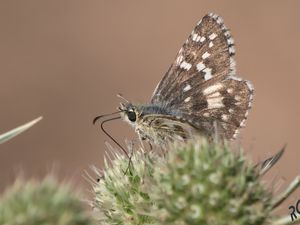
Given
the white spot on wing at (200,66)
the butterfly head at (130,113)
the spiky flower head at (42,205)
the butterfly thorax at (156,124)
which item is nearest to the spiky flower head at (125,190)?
the butterfly thorax at (156,124)

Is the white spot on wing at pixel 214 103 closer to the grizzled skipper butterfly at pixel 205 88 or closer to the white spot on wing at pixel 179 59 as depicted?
the grizzled skipper butterfly at pixel 205 88

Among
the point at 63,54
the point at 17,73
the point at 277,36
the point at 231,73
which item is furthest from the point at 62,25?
the point at 231,73

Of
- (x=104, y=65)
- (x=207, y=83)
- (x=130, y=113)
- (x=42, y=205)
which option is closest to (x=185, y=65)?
(x=207, y=83)

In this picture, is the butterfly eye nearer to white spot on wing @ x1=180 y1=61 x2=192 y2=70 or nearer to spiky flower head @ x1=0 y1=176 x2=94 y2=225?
white spot on wing @ x1=180 y1=61 x2=192 y2=70

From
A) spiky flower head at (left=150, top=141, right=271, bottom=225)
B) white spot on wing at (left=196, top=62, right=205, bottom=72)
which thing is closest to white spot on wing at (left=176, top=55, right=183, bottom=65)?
white spot on wing at (left=196, top=62, right=205, bottom=72)

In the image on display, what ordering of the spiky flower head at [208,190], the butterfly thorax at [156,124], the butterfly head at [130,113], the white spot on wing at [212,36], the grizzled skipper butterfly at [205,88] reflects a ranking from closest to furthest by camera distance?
the spiky flower head at [208,190], the butterfly thorax at [156,124], the butterfly head at [130,113], the grizzled skipper butterfly at [205,88], the white spot on wing at [212,36]

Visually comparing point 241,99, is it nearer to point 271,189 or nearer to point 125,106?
point 125,106
